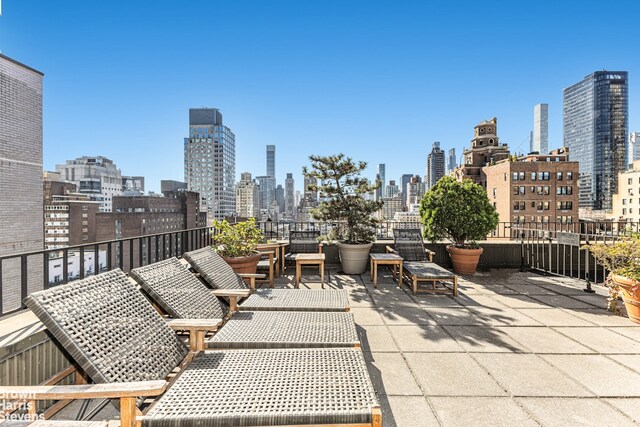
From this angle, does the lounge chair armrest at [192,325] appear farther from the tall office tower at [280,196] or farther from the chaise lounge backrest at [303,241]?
the tall office tower at [280,196]

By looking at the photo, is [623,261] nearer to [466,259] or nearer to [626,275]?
[626,275]

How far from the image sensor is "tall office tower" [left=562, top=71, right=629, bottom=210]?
119875mm

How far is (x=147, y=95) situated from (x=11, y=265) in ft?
65.0

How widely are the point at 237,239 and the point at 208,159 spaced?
108m

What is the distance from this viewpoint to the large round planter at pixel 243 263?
4.79m

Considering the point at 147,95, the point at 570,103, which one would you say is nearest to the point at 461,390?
the point at 147,95

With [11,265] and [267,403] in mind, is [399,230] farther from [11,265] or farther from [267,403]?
[11,265]

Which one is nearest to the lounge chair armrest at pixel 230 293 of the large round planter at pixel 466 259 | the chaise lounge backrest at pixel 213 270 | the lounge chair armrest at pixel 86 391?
the chaise lounge backrest at pixel 213 270

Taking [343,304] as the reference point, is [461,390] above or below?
below

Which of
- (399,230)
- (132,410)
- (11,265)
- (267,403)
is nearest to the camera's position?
(132,410)

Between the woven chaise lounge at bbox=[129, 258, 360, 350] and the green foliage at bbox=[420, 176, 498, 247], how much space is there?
449 cm

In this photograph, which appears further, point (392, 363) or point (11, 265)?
point (11, 265)

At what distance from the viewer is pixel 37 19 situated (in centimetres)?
1382

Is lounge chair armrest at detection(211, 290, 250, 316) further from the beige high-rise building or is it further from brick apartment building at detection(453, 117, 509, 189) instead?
the beige high-rise building
